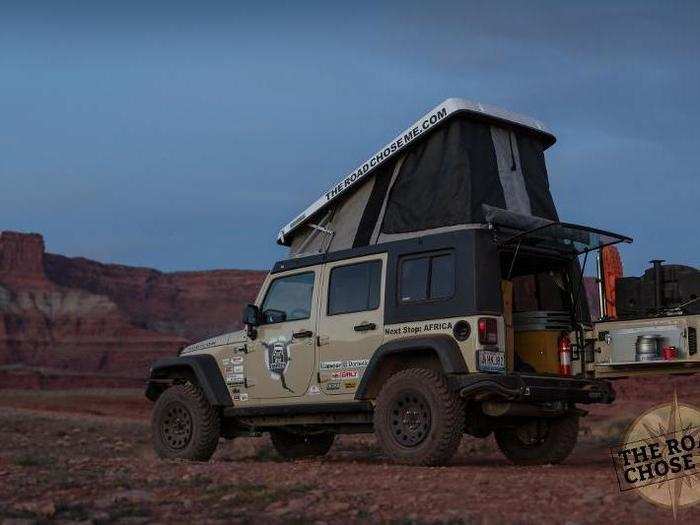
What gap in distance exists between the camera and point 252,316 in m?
10.8

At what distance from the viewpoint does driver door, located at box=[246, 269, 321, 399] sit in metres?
10.4

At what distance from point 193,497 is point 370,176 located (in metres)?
4.84

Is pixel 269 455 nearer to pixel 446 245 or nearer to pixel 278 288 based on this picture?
pixel 278 288

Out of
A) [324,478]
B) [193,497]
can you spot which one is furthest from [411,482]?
[193,497]

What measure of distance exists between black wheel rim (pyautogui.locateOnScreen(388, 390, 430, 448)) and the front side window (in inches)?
67.4

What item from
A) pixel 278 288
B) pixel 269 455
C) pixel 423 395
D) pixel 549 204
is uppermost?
pixel 549 204

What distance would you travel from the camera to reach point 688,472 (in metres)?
7.36

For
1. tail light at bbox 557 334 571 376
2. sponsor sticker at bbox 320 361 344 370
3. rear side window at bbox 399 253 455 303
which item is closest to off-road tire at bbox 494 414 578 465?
tail light at bbox 557 334 571 376

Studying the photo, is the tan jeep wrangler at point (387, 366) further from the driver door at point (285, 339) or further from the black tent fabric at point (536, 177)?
the black tent fabric at point (536, 177)

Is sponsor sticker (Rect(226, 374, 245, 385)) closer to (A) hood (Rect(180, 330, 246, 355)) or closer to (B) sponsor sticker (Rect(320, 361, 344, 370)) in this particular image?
(A) hood (Rect(180, 330, 246, 355))

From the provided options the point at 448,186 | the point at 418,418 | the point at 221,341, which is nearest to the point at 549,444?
the point at 418,418

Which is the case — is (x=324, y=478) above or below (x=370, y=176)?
below

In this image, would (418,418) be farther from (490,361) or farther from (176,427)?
(176,427)

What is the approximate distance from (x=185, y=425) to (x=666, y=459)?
19.3ft
